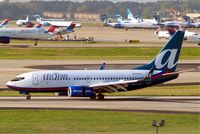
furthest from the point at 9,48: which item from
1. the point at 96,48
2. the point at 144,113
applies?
the point at 144,113

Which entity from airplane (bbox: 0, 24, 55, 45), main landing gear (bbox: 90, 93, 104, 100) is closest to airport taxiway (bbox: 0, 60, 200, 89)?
main landing gear (bbox: 90, 93, 104, 100)

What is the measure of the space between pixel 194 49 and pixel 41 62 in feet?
123

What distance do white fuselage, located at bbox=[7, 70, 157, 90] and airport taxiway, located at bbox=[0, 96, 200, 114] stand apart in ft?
4.71

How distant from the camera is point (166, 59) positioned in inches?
2813

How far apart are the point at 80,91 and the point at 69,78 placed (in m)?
1.65

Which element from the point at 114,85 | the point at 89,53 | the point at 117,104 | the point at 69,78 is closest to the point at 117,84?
the point at 114,85

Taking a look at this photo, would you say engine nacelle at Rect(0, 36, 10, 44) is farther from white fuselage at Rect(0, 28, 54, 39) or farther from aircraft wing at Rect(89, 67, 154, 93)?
aircraft wing at Rect(89, 67, 154, 93)

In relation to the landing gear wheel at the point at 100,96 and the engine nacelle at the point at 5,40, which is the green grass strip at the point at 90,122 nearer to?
the landing gear wheel at the point at 100,96

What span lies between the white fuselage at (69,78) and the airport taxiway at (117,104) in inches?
56.5

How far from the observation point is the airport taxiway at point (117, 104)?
6194cm

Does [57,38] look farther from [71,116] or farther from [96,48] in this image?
[71,116]

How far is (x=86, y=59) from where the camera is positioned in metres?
119

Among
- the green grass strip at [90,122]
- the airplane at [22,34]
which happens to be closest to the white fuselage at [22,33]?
the airplane at [22,34]

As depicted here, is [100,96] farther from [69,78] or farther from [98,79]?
[69,78]
